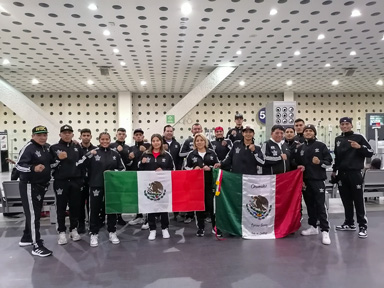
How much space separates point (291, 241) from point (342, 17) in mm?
6346

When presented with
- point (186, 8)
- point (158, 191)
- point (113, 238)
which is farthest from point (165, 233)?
point (186, 8)

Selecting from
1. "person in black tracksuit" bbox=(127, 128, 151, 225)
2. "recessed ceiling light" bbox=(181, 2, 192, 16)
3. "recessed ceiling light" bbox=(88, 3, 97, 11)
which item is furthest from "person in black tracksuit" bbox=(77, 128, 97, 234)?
"recessed ceiling light" bbox=(181, 2, 192, 16)

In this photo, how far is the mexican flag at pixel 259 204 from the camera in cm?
439

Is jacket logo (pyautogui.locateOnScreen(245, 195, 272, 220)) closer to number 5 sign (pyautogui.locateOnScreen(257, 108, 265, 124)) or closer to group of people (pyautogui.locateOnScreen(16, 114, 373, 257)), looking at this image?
group of people (pyautogui.locateOnScreen(16, 114, 373, 257))

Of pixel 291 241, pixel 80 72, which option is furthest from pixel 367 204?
pixel 80 72

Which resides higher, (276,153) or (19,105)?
(19,105)

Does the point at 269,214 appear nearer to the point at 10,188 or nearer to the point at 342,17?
the point at 10,188

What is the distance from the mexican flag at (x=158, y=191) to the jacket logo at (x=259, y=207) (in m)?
0.79

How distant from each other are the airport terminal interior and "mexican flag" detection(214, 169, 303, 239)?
Result: 21 centimetres

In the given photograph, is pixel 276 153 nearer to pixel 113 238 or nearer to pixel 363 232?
pixel 363 232

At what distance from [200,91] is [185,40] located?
3939 millimetres

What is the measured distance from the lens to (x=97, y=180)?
13.9 ft

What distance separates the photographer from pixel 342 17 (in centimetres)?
729

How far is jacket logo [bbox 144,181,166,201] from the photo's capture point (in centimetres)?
449
